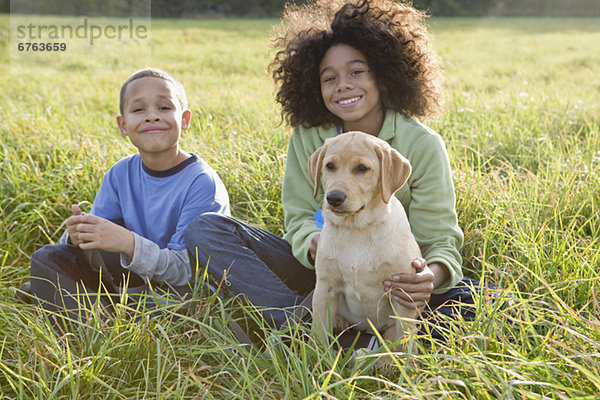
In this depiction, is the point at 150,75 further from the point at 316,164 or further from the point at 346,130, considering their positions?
the point at 316,164

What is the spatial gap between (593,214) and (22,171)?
3.87m

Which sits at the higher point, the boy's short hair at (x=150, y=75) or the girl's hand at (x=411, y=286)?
the boy's short hair at (x=150, y=75)

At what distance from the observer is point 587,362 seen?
201 centimetres

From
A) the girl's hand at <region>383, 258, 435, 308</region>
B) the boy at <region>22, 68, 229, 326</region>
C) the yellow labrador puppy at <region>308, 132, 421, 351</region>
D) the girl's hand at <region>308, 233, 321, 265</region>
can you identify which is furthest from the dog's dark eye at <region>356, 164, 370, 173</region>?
the boy at <region>22, 68, 229, 326</region>

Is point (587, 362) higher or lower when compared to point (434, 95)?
lower

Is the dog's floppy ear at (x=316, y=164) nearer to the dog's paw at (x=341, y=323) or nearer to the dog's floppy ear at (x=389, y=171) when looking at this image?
the dog's floppy ear at (x=389, y=171)

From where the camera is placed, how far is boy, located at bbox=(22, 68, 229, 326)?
284 centimetres

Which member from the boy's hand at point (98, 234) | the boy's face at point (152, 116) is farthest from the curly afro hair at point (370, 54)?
the boy's hand at point (98, 234)

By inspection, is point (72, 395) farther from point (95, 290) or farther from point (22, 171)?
point (22, 171)

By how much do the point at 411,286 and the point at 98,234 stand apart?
1.52m

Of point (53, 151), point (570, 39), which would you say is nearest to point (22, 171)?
point (53, 151)

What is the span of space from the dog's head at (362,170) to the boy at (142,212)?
0.98 meters

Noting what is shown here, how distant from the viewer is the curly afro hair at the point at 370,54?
122 inches

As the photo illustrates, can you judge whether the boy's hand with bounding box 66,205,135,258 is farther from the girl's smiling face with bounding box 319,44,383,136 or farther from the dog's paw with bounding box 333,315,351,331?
the girl's smiling face with bounding box 319,44,383,136
